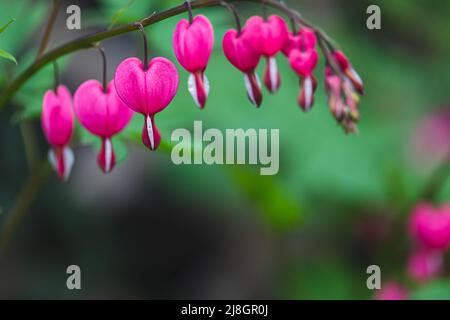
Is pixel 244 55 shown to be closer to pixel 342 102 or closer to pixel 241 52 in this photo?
pixel 241 52

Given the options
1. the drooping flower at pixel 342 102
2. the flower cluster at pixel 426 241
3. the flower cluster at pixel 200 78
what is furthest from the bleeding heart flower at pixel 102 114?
the flower cluster at pixel 426 241

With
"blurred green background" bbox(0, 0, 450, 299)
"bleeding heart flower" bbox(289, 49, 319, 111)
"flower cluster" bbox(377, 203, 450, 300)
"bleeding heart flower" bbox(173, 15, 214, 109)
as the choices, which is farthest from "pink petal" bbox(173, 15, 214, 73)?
"blurred green background" bbox(0, 0, 450, 299)

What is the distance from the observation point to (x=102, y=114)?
5.60ft

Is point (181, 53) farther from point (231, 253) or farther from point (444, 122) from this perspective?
point (444, 122)

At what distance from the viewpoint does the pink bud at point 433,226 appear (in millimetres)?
2686

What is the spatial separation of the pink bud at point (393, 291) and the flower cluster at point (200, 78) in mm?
1173

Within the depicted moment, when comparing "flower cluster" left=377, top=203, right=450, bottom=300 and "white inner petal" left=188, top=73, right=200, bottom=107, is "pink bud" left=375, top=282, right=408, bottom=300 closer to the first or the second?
"flower cluster" left=377, top=203, right=450, bottom=300

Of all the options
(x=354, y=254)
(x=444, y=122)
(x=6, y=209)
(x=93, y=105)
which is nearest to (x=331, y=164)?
(x=354, y=254)

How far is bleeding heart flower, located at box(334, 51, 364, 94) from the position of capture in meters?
1.69

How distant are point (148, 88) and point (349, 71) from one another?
1.53 feet

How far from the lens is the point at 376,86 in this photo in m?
4.80

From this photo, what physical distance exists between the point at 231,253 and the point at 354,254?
91 cm

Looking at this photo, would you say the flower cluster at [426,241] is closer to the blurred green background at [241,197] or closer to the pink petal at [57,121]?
the blurred green background at [241,197]

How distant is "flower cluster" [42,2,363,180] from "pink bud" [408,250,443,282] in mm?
1204
